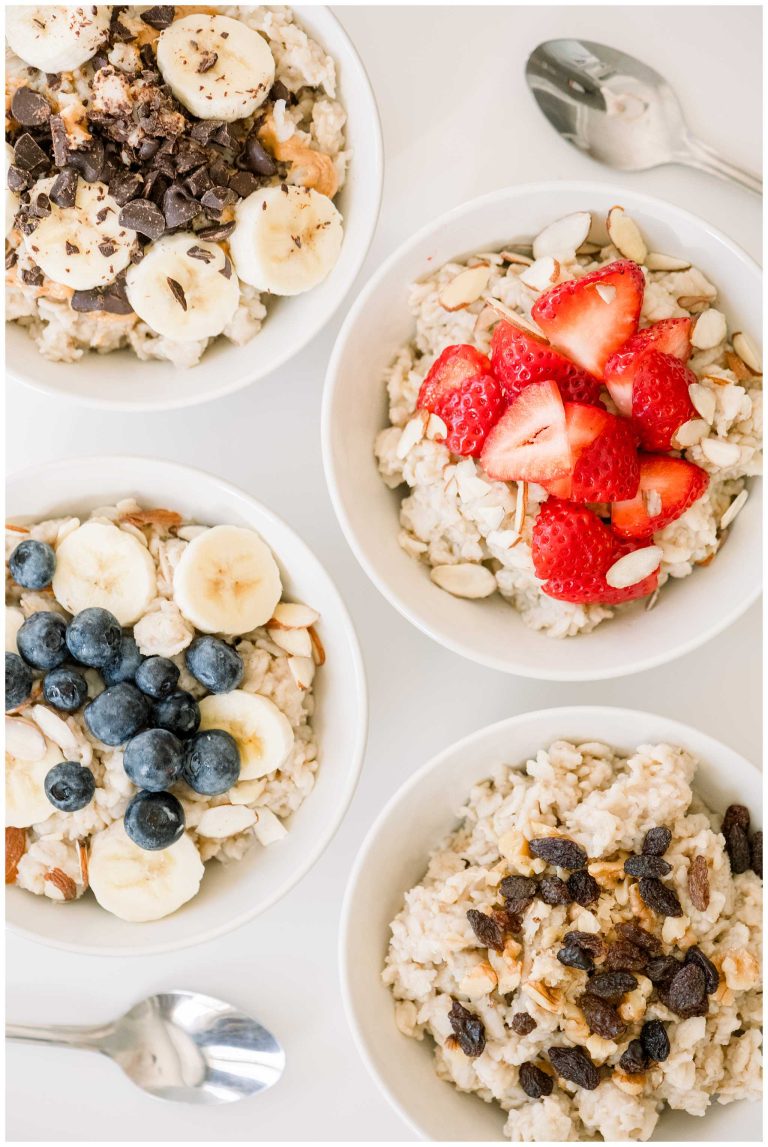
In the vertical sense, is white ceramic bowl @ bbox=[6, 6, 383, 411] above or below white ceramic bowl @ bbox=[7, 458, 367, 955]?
above

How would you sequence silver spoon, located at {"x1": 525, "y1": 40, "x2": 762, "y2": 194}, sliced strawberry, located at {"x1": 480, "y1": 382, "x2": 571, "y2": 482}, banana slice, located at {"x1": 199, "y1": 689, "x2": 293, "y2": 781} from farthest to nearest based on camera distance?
silver spoon, located at {"x1": 525, "y1": 40, "x2": 762, "y2": 194}
banana slice, located at {"x1": 199, "y1": 689, "x2": 293, "y2": 781}
sliced strawberry, located at {"x1": 480, "y1": 382, "x2": 571, "y2": 482}

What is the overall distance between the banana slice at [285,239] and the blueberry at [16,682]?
0.67 m

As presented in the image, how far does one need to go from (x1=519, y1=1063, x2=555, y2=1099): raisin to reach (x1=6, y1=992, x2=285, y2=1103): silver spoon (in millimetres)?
456

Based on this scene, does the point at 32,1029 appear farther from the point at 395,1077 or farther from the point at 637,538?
the point at 637,538

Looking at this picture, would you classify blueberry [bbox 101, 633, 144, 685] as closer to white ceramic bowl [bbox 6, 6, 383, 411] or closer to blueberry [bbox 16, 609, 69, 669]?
blueberry [bbox 16, 609, 69, 669]

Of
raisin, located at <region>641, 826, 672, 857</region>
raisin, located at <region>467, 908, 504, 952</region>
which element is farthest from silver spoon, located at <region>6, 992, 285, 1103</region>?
raisin, located at <region>641, 826, 672, 857</region>

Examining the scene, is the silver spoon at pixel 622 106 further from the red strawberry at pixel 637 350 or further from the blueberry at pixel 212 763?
the blueberry at pixel 212 763

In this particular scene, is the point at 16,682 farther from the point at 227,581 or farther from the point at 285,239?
the point at 285,239

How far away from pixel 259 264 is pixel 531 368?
43cm

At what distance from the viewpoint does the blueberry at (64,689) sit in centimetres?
143

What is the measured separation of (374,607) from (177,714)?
0.41 m

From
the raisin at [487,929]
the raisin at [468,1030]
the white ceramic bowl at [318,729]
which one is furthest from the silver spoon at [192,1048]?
the raisin at [487,929]

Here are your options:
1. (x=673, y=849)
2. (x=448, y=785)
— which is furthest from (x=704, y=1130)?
(x=448, y=785)

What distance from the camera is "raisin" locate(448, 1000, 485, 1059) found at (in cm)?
141
